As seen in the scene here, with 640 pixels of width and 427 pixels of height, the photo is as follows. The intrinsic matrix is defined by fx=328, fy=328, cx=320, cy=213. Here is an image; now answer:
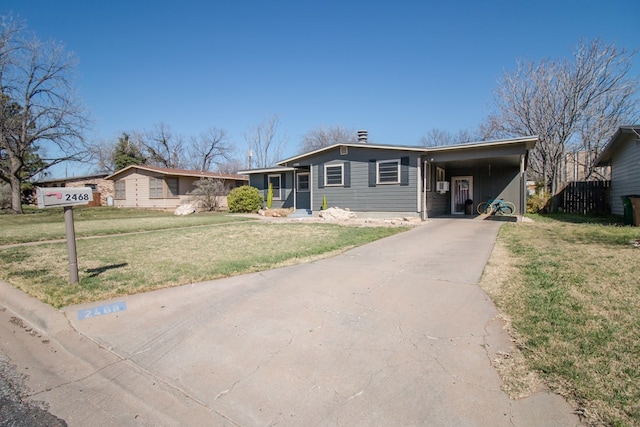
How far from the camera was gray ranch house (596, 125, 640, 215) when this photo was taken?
11930mm

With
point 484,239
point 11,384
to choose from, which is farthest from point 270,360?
point 484,239

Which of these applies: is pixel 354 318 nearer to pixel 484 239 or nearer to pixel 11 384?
pixel 11 384

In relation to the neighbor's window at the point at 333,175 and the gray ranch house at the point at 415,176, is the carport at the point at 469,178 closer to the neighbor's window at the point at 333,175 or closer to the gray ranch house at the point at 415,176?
the gray ranch house at the point at 415,176

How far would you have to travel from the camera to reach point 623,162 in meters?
13.8

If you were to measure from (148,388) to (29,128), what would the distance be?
25830 mm

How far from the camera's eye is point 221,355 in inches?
112

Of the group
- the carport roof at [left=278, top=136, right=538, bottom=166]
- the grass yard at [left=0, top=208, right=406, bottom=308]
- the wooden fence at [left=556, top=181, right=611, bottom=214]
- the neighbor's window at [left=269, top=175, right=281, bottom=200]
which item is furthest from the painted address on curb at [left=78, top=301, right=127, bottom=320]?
the wooden fence at [left=556, top=181, right=611, bottom=214]

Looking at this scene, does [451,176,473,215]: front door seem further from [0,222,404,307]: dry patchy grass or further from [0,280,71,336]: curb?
[0,280,71,336]: curb

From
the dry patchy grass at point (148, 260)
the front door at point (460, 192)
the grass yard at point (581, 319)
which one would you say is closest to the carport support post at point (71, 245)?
the dry patchy grass at point (148, 260)

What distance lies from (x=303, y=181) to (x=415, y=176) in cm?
798

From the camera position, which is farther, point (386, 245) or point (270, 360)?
point (386, 245)

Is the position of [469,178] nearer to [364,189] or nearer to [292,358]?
[364,189]

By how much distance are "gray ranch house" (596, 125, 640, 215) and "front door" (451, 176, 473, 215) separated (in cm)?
566

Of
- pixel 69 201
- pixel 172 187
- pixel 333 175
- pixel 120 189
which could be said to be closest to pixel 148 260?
pixel 69 201
